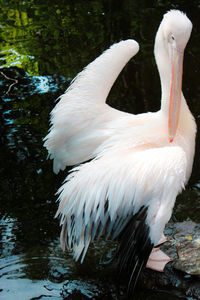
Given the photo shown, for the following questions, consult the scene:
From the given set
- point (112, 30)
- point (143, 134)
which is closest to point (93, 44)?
point (112, 30)

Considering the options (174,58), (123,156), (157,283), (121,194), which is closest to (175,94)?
(174,58)

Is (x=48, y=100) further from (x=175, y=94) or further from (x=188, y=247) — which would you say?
(x=188, y=247)

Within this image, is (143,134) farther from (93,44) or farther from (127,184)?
(93,44)

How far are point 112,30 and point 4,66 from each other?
1.95 meters

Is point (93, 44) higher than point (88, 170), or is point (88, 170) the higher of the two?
point (93, 44)

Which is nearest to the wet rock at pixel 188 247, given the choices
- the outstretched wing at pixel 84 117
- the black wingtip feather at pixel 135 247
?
the black wingtip feather at pixel 135 247

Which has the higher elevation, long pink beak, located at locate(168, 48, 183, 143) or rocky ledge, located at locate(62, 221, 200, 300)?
long pink beak, located at locate(168, 48, 183, 143)

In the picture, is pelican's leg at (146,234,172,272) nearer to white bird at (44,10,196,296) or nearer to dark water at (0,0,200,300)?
white bird at (44,10,196,296)

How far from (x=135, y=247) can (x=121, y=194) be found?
12.2 inches

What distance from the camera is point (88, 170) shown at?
2732 millimetres

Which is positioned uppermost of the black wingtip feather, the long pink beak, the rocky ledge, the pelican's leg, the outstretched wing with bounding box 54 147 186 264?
the long pink beak

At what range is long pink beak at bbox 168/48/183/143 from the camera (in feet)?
10.2

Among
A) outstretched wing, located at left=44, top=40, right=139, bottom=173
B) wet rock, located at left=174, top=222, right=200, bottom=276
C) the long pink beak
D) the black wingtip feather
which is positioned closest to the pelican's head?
the long pink beak

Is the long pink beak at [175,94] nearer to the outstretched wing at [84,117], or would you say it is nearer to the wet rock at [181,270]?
the outstretched wing at [84,117]
